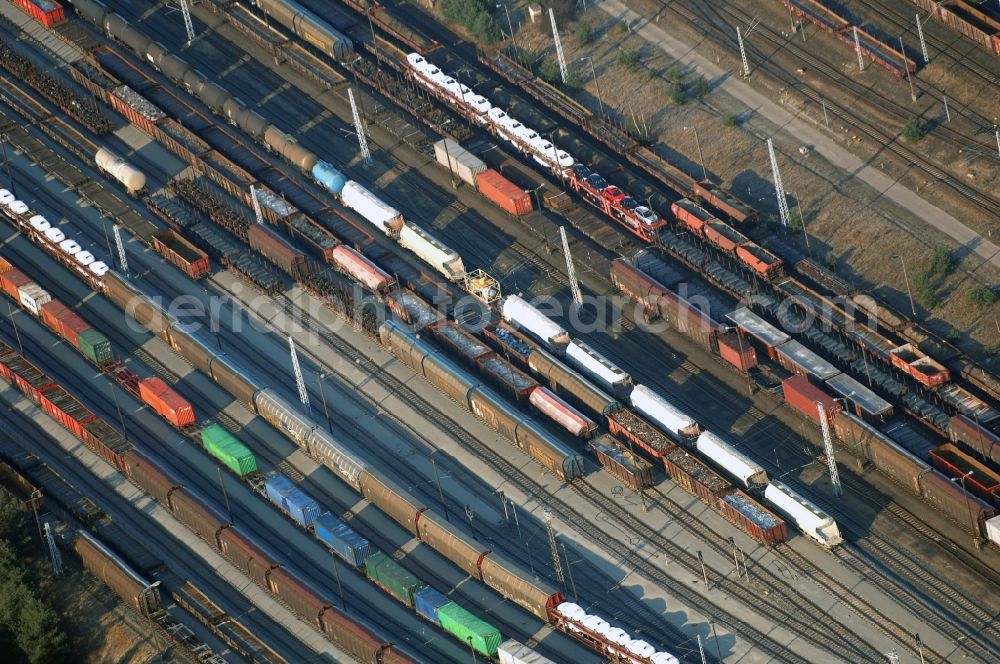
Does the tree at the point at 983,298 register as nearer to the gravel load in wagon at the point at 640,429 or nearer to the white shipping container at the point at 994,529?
the white shipping container at the point at 994,529

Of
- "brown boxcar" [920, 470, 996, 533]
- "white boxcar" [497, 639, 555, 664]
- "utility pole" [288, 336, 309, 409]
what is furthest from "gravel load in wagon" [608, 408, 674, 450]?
"utility pole" [288, 336, 309, 409]

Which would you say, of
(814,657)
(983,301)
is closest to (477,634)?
(814,657)

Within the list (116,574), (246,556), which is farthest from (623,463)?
(116,574)

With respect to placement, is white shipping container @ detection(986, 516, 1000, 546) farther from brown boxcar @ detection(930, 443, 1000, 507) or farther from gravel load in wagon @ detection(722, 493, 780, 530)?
gravel load in wagon @ detection(722, 493, 780, 530)

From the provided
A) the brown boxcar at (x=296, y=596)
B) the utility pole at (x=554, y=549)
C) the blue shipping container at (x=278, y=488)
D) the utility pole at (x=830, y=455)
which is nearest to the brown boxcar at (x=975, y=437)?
the utility pole at (x=830, y=455)

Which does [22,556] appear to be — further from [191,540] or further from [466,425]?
[466,425]

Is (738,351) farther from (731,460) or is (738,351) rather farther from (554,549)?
(554,549)
